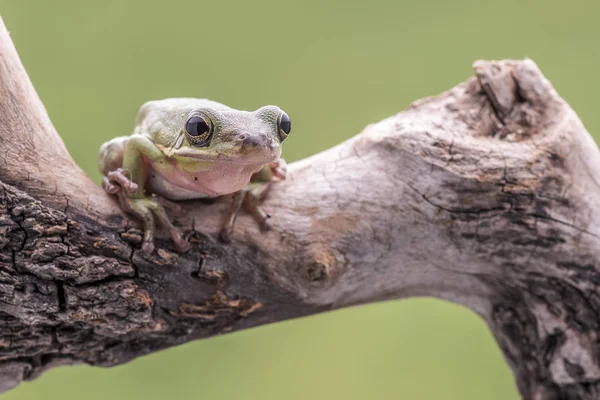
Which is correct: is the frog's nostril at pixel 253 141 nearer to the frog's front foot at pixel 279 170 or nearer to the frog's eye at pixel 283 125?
the frog's eye at pixel 283 125

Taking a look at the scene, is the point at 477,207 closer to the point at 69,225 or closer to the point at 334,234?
the point at 334,234

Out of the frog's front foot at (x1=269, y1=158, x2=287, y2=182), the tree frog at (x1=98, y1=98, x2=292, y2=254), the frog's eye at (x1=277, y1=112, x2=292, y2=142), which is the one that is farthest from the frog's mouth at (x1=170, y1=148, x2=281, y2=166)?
the frog's front foot at (x1=269, y1=158, x2=287, y2=182)

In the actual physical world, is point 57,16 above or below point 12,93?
above

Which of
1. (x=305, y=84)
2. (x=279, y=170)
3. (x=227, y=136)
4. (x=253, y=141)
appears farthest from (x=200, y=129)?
(x=305, y=84)

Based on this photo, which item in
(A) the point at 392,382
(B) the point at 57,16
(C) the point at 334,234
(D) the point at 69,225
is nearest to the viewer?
(D) the point at 69,225

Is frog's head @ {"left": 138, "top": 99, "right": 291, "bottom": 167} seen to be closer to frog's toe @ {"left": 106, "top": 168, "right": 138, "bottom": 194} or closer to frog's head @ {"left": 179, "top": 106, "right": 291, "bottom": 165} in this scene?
frog's head @ {"left": 179, "top": 106, "right": 291, "bottom": 165}

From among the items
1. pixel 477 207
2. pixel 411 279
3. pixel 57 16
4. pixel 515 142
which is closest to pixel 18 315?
pixel 411 279

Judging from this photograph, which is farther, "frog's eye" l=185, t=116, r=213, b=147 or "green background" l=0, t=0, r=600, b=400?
"green background" l=0, t=0, r=600, b=400
